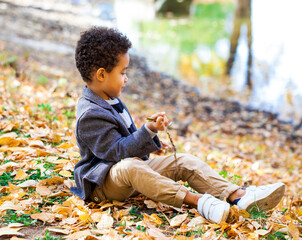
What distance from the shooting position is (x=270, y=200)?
2.38 meters

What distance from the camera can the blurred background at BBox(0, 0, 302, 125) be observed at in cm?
838

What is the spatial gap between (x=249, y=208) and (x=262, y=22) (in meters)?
14.3

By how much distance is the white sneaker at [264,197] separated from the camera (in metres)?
2.36

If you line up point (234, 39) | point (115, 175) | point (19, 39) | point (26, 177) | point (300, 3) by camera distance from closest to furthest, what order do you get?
point (115, 175) → point (26, 177) → point (19, 39) → point (234, 39) → point (300, 3)

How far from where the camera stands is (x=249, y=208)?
2.39 metres

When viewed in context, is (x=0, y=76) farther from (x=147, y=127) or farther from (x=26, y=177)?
(x=147, y=127)

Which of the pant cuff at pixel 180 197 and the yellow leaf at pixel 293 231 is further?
the pant cuff at pixel 180 197

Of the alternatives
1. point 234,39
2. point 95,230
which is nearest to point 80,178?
point 95,230

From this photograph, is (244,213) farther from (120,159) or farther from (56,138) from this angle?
(56,138)

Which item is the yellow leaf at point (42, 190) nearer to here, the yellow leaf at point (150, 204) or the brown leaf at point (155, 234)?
the yellow leaf at point (150, 204)

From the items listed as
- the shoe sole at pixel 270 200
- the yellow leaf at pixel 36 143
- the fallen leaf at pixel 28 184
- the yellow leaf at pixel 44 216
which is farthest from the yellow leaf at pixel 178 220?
the yellow leaf at pixel 36 143

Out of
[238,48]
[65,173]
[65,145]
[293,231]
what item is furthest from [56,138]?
[238,48]

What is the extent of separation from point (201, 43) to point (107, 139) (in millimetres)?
11445

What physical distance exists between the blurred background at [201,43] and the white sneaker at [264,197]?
4908 millimetres
